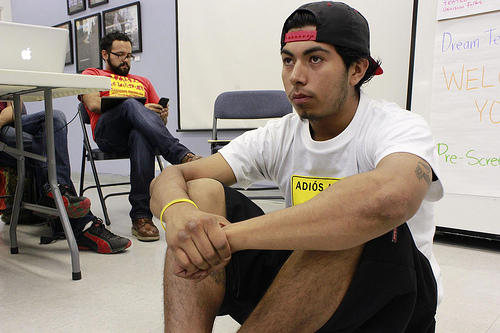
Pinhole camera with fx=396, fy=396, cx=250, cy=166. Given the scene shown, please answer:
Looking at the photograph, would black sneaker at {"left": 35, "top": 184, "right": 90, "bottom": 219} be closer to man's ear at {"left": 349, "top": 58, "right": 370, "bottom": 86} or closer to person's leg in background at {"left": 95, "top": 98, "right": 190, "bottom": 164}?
person's leg in background at {"left": 95, "top": 98, "right": 190, "bottom": 164}

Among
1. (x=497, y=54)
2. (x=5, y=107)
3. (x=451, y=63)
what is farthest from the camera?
(x=5, y=107)

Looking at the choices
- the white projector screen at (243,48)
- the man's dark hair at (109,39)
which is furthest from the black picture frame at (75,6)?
the man's dark hair at (109,39)

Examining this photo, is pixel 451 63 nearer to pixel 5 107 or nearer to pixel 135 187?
pixel 135 187

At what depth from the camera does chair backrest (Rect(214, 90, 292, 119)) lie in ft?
8.90

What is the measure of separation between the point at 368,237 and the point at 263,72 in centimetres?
261

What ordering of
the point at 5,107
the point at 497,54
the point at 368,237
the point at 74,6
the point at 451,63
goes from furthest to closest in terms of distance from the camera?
the point at 74,6 < the point at 5,107 < the point at 451,63 < the point at 497,54 < the point at 368,237

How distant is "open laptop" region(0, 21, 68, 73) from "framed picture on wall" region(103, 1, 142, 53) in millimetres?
2438

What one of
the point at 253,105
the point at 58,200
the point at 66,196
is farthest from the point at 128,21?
the point at 58,200

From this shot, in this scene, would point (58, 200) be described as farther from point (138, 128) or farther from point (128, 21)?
point (128, 21)

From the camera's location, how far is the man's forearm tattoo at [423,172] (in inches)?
28.7

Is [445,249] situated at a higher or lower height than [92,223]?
lower

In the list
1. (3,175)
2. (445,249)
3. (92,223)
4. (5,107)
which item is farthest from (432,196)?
(3,175)

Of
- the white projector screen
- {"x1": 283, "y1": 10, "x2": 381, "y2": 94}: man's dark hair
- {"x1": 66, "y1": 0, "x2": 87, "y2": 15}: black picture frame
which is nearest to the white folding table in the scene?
{"x1": 283, "y1": 10, "x2": 381, "y2": 94}: man's dark hair

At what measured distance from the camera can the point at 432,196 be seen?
2.72 ft
